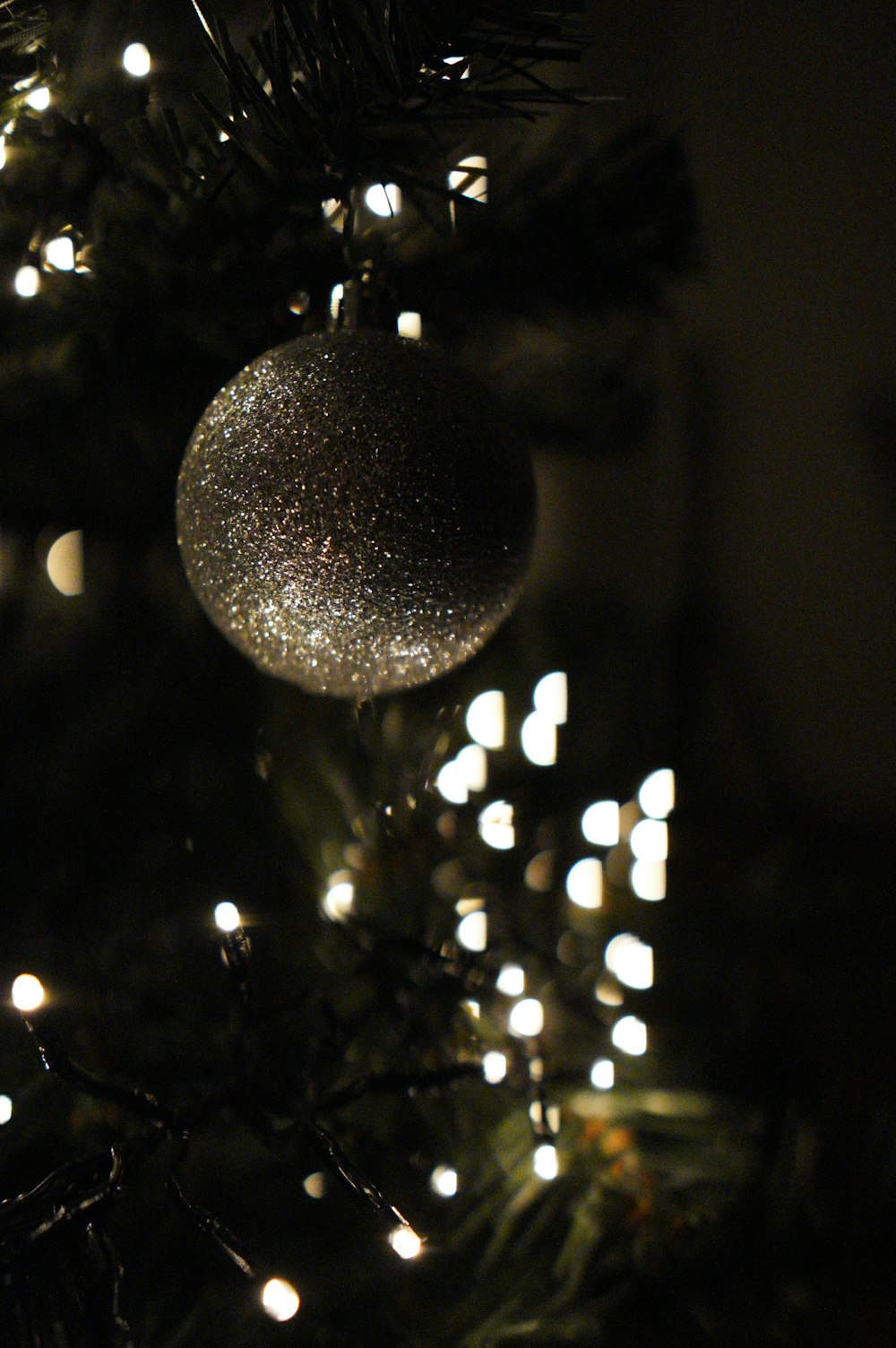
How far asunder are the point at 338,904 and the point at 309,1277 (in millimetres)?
158

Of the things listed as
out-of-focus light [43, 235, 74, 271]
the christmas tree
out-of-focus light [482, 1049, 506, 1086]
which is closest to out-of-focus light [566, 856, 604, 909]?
the christmas tree

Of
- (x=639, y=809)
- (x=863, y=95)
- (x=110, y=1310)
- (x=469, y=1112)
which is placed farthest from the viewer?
(x=863, y=95)

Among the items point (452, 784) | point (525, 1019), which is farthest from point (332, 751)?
point (525, 1019)

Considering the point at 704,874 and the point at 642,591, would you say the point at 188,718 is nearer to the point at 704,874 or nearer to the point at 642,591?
the point at 704,874

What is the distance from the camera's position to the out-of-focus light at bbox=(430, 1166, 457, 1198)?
0.38 meters

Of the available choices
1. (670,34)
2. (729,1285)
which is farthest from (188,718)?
(670,34)

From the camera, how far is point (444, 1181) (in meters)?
0.38

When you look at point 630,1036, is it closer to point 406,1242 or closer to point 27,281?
point 406,1242

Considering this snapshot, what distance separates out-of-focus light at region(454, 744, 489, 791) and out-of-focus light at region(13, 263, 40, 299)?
0.31 meters

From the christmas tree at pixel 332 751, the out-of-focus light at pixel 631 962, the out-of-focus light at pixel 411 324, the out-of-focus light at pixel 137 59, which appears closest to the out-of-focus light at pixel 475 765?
the christmas tree at pixel 332 751

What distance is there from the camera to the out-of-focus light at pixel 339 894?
46 cm

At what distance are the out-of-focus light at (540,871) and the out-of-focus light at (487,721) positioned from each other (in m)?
0.07

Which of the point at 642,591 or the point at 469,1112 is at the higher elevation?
the point at 469,1112

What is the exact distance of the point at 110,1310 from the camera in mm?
280
